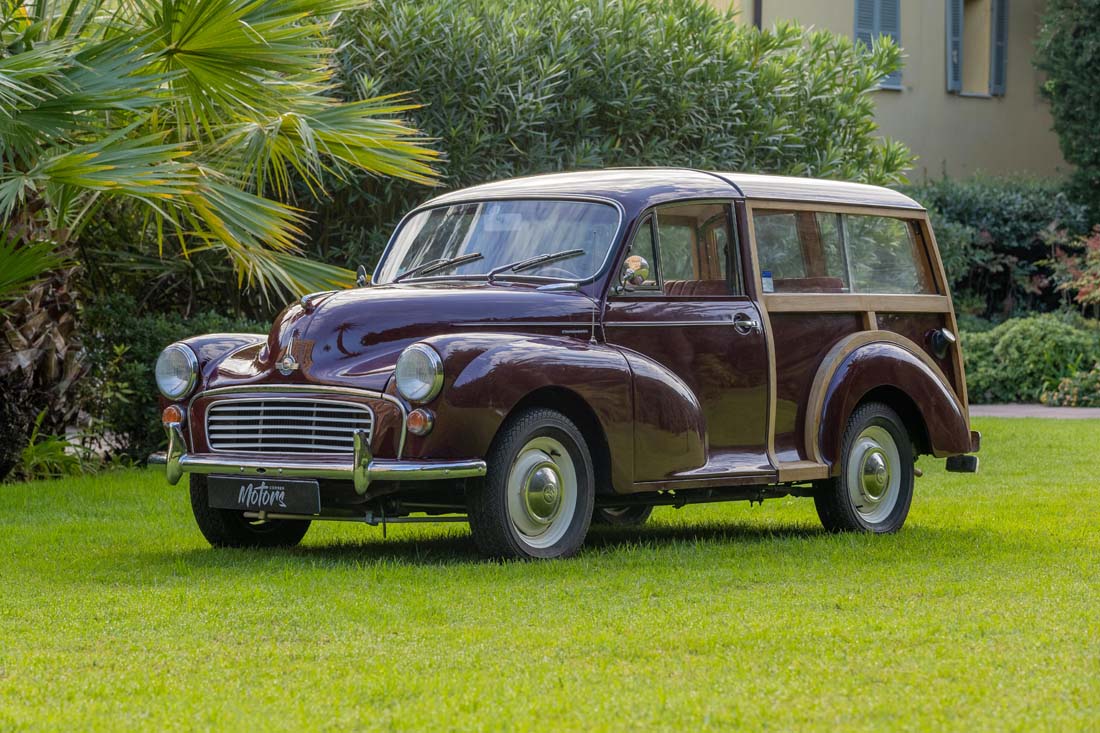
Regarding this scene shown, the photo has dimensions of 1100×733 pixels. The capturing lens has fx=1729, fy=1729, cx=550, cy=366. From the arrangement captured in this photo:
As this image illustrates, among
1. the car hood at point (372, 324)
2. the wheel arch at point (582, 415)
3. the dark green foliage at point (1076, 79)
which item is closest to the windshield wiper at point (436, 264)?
the car hood at point (372, 324)

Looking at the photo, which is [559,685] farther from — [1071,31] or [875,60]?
[1071,31]

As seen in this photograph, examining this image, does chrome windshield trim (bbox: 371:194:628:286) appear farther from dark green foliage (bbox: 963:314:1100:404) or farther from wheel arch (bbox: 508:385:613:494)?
dark green foliage (bbox: 963:314:1100:404)

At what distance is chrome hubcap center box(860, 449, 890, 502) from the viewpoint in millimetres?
9164

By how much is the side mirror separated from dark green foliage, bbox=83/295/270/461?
557 cm

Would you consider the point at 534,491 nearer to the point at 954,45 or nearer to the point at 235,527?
the point at 235,527

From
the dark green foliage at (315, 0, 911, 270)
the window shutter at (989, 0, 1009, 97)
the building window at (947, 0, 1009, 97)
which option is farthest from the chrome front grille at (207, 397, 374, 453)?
the window shutter at (989, 0, 1009, 97)

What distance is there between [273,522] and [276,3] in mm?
3752

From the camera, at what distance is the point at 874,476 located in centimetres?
920

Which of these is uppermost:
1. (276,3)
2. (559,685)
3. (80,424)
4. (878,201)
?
(276,3)

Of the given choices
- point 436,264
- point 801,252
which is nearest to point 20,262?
point 436,264

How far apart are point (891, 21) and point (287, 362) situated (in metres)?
20.8

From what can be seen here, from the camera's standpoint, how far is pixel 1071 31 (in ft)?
85.3

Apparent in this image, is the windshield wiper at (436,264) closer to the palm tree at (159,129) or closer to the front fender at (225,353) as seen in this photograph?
the front fender at (225,353)

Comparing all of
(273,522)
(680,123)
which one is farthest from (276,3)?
(680,123)
